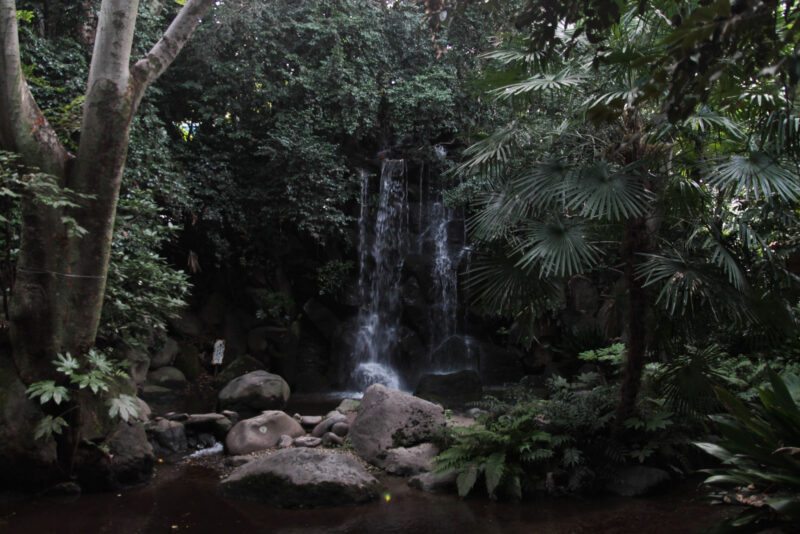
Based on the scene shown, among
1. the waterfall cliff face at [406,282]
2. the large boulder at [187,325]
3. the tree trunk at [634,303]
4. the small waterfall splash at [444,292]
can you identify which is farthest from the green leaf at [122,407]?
the small waterfall splash at [444,292]

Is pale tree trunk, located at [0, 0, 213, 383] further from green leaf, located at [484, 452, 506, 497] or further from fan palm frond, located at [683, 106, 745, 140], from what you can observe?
fan palm frond, located at [683, 106, 745, 140]

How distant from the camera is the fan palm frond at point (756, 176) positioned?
4473mm

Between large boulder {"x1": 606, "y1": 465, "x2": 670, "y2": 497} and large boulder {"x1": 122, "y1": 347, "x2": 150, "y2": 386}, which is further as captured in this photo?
large boulder {"x1": 122, "y1": 347, "x2": 150, "y2": 386}

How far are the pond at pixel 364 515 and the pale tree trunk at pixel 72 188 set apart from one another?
131 cm

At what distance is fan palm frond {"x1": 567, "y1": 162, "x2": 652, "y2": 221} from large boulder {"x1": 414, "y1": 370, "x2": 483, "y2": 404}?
5.55 meters

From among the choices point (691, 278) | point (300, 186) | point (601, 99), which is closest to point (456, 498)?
point (691, 278)

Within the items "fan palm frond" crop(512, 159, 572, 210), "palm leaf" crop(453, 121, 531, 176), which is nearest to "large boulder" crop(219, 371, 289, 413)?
"palm leaf" crop(453, 121, 531, 176)

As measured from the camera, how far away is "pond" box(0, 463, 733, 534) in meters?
4.45

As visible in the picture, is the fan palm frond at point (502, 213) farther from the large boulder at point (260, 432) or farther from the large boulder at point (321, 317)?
the large boulder at point (321, 317)

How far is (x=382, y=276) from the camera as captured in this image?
A: 1329cm

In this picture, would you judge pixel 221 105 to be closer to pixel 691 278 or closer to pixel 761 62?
pixel 691 278

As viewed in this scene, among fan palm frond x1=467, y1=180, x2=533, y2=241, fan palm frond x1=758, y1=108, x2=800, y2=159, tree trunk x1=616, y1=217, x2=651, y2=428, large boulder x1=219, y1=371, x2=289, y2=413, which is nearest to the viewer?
fan palm frond x1=758, y1=108, x2=800, y2=159

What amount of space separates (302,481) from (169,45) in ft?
15.2

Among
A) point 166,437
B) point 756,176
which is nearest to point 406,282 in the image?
point 166,437
